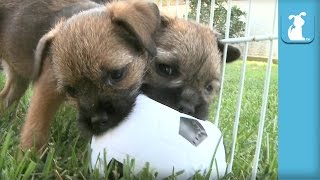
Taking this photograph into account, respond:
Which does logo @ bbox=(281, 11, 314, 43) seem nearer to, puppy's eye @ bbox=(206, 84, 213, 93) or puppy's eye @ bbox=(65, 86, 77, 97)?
puppy's eye @ bbox=(206, 84, 213, 93)

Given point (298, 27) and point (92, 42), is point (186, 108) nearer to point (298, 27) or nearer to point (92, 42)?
point (92, 42)

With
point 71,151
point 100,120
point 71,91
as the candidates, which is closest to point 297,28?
point 100,120

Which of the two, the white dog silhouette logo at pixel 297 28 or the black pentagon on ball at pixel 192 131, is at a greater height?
the white dog silhouette logo at pixel 297 28

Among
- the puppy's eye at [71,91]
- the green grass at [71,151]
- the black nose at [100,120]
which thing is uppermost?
the puppy's eye at [71,91]

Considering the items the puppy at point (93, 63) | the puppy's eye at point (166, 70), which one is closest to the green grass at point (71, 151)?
the puppy at point (93, 63)

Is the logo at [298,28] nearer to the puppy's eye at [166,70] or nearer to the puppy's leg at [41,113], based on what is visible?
the puppy's eye at [166,70]

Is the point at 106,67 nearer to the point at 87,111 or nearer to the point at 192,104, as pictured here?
the point at 87,111
